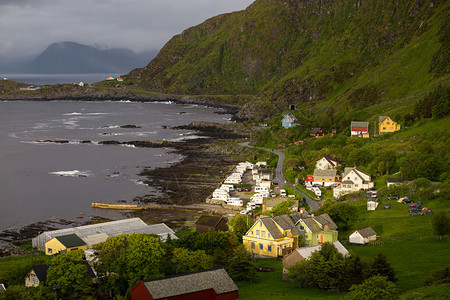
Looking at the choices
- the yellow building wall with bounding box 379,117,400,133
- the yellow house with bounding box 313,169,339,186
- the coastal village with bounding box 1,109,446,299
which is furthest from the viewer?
the yellow building wall with bounding box 379,117,400,133

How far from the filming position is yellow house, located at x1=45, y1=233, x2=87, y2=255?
5219 cm

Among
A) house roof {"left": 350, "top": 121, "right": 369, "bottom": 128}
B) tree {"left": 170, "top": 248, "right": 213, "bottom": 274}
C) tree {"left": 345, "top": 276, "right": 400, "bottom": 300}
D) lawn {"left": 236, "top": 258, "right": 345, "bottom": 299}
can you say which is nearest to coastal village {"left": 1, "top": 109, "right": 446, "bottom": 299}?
tree {"left": 170, "top": 248, "right": 213, "bottom": 274}

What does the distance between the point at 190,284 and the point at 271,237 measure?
14.2 m

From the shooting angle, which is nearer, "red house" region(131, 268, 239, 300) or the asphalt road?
"red house" region(131, 268, 239, 300)

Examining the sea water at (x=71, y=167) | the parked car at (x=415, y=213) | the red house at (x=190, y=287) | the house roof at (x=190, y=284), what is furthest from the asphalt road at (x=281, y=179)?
the red house at (x=190, y=287)

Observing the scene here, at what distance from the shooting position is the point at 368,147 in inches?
3728

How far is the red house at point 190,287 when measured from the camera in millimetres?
34719

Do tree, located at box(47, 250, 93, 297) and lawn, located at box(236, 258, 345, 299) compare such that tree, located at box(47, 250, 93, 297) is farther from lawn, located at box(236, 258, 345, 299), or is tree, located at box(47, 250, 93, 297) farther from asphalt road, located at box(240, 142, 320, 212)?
asphalt road, located at box(240, 142, 320, 212)

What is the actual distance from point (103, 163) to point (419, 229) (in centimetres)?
7302

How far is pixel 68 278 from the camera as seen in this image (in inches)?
1490

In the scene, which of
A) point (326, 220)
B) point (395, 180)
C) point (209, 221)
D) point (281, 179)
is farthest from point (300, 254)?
point (281, 179)

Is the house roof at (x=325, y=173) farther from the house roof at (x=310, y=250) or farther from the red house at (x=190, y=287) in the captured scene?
the red house at (x=190, y=287)

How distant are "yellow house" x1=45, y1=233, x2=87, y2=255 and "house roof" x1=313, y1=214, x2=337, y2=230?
23806 millimetres

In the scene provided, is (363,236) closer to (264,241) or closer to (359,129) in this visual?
(264,241)
